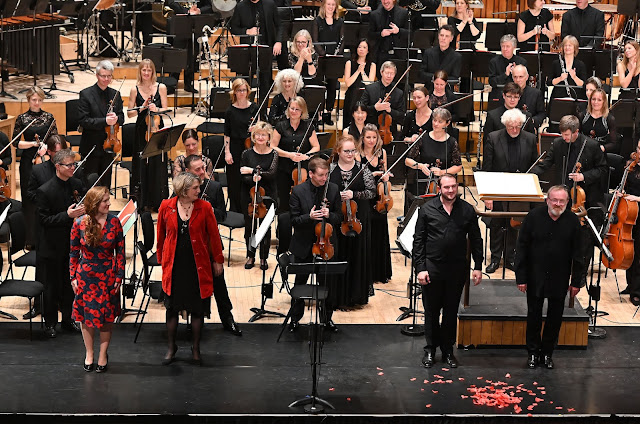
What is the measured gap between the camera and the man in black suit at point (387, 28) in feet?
36.9

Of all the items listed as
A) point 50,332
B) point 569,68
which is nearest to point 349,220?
point 50,332

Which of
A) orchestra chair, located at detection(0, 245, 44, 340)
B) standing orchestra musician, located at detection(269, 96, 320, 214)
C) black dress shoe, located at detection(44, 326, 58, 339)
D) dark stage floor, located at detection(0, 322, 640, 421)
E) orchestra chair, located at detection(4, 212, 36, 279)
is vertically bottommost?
dark stage floor, located at detection(0, 322, 640, 421)

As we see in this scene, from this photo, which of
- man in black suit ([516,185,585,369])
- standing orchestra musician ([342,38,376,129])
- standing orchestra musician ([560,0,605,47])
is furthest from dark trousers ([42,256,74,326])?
standing orchestra musician ([560,0,605,47])

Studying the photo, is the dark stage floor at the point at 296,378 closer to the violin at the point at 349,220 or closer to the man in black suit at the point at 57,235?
the man in black suit at the point at 57,235

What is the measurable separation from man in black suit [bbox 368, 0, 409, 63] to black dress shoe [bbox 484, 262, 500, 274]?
132 inches

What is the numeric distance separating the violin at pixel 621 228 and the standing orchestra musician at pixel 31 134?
4255mm

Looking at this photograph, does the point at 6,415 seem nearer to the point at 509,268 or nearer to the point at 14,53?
the point at 509,268

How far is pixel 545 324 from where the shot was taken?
682 cm

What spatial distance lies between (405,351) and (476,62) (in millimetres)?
4294

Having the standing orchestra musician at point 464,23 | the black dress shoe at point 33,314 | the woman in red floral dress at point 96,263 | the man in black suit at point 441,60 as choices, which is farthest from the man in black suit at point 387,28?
the woman in red floral dress at point 96,263

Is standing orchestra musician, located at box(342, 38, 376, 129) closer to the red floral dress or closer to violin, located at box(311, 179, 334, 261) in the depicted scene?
violin, located at box(311, 179, 334, 261)

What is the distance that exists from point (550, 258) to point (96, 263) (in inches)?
107

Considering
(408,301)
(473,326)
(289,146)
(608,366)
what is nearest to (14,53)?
(289,146)

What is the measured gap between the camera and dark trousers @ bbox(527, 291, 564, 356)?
266 inches
